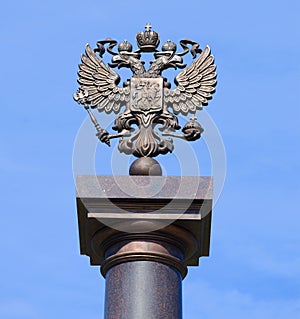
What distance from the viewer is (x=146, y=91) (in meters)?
14.9

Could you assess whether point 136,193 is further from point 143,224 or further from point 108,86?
point 108,86

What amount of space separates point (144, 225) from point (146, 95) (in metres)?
2.26

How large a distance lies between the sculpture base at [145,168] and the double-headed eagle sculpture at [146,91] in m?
0.22

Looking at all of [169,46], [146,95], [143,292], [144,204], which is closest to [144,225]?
[144,204]

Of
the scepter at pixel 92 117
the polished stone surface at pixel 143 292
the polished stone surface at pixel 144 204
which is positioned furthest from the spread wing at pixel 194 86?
the polished stone surface at pixel 143 292

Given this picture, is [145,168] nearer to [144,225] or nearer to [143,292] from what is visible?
[144,225]

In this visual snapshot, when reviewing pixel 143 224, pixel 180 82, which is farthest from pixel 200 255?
pixel 180 82

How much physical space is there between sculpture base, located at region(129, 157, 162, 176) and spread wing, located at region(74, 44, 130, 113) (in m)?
1.11

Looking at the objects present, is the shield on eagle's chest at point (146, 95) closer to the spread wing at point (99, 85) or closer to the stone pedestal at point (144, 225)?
the spread wing at point (99, 85)

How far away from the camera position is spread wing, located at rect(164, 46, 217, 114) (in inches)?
594

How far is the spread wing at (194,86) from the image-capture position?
15.1 m

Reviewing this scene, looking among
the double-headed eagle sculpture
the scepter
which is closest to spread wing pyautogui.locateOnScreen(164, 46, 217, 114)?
the double-headed eagle sculpture

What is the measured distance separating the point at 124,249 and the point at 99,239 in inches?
20.0

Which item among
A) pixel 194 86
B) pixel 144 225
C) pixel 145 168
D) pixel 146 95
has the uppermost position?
pixel 194 86
